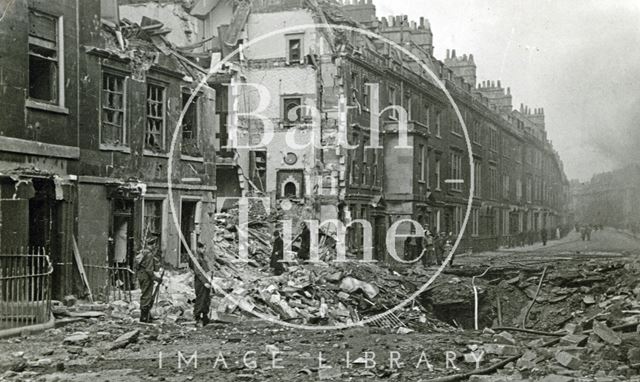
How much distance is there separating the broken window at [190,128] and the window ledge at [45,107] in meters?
6.29

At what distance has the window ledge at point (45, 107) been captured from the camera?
16.1m

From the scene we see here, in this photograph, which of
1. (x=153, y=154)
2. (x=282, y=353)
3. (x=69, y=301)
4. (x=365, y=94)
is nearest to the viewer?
(x=282, y=353)

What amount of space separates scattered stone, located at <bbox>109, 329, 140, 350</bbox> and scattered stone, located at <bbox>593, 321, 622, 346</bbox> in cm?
805

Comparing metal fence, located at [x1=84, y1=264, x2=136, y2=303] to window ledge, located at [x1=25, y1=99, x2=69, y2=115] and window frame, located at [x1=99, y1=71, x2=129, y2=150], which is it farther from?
window ledge, located at [x1=25, y1=99, x2=69, y2=115]

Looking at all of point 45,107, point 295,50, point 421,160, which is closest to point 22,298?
point 45,107

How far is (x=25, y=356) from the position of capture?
1137cm

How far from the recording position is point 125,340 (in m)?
12.6

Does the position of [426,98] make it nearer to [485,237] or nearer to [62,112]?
[485,237]

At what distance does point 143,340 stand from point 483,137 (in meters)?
41.1

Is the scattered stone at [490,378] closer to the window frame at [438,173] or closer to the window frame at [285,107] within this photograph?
the window frame at [285,107]

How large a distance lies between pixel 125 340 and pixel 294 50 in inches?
880

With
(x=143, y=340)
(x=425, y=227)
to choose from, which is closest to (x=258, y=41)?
(x=425, y=227)

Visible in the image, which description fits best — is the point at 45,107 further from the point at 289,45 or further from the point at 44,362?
the point at 289,45

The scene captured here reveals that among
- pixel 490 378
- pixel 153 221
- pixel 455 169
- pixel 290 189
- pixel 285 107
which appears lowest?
pixel 490 378
